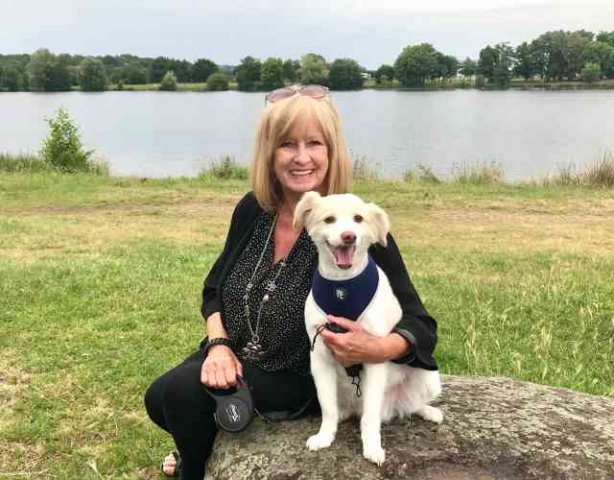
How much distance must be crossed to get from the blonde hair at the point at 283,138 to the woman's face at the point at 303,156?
26 millimetres

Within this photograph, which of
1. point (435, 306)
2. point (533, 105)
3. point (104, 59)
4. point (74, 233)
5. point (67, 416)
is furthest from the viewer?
point (104, 59)

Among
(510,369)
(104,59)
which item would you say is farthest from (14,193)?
(104,59)

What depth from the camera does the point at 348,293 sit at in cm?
271

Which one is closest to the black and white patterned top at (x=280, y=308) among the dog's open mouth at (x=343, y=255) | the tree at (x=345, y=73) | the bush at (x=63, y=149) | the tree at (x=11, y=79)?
the dog's open mouth at (x=343, y=255)

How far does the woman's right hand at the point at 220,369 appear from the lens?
309 centimetres

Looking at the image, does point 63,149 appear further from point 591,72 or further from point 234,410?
point 591,72

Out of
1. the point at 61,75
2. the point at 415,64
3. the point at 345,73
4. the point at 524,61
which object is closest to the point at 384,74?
the point at 415,64

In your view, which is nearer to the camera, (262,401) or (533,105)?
(262,401)

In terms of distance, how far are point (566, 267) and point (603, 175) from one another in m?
9.97

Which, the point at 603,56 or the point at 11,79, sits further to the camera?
the point at 603,56

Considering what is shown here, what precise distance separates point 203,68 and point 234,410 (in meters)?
96.1

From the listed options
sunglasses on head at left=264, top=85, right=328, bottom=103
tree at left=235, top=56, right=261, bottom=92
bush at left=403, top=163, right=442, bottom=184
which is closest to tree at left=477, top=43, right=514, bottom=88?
tree at left=235, top=56, right=261, bottom=92

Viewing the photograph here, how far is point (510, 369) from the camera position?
518 centimetres

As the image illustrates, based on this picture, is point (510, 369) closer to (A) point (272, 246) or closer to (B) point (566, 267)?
(A) point (272, 246)
